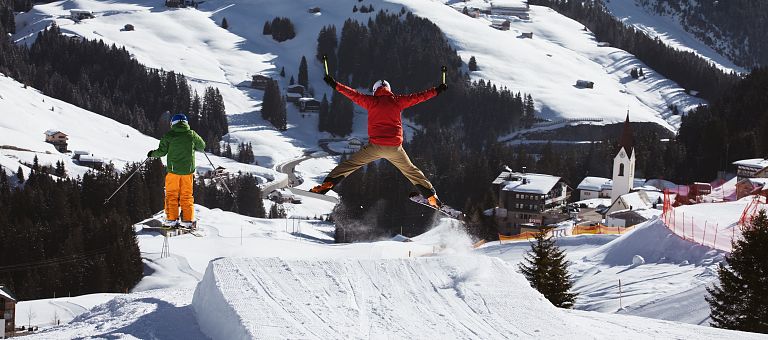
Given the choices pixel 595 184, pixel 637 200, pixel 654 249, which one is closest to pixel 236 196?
pixel 595 184

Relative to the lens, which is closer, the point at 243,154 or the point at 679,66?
the point at 243,154

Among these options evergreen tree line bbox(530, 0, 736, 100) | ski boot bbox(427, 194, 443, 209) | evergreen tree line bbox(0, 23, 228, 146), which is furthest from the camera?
evergreen tree line bbox(530, 0, 736, 100)

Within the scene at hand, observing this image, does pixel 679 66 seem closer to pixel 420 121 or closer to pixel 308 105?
pixel 420 121

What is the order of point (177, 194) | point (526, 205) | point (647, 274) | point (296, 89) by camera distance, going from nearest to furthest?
1. point (177, 194)
2. point (647, 274)
3. point (526, 205)
4. point (296, 89)

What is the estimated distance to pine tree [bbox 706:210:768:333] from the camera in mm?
23125

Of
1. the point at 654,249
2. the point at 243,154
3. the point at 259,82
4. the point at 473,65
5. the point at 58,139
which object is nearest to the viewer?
the point at 654,249

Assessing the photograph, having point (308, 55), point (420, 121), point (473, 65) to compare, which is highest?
point (473, 65)

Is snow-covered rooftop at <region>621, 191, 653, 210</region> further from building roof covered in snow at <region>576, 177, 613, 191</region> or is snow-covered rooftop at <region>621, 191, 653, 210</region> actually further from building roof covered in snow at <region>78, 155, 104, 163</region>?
building roof covered in snow at <region>78, 155, 104, 163</region>

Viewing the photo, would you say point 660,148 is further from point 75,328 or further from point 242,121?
point 75,328

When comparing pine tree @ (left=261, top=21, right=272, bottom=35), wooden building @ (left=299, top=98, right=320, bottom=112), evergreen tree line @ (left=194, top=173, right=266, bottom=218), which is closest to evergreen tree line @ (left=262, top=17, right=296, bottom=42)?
pine tree @ (left=261, top=21, right=272, bottom=35)

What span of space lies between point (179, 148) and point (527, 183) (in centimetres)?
6250

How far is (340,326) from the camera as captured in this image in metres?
14.2

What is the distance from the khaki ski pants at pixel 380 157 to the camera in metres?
16.4

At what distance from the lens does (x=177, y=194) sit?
59.2 ft
